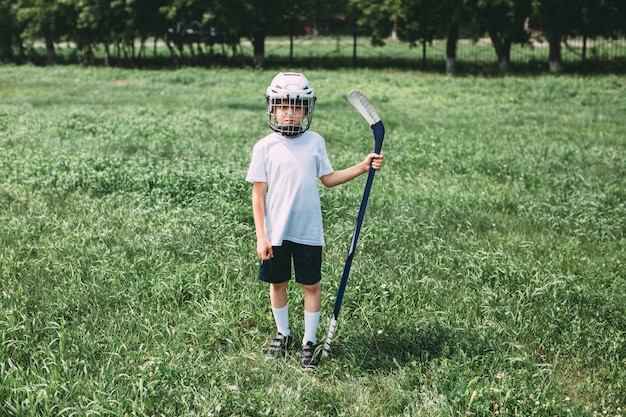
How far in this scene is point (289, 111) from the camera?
11.5ft

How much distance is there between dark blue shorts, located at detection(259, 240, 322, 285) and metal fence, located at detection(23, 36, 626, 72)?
79.7 ft

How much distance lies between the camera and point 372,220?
6.48 meters

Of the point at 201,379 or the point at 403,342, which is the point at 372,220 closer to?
the point at 403,342

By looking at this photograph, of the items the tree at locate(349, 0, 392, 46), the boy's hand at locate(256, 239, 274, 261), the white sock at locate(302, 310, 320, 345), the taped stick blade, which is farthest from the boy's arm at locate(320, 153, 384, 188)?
the tree at locate(349, 0, 392, 46)

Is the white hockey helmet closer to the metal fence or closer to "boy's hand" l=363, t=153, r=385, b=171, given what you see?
"boy's hand" l=363, t=153, r=385, b=171

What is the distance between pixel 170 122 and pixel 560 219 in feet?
27.0

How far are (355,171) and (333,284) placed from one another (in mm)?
1421

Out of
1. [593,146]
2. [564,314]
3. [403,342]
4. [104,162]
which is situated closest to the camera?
[403,342]

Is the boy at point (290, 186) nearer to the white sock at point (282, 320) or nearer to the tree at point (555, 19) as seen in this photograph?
the white sock at point (282, 320)

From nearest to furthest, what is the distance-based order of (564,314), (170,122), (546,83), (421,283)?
(564,314), (421,283), (170,122), (546,83)

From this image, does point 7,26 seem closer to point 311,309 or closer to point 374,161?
point 311,309

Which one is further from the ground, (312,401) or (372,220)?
(372,220)

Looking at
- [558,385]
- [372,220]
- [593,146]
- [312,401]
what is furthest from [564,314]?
[593,146]

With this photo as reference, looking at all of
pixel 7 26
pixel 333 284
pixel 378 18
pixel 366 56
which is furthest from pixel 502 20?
pixel 7 26
